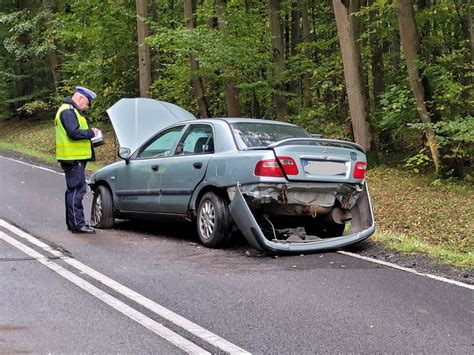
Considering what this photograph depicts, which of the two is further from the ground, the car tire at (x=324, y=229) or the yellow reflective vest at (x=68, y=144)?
the yellow reflective vest at (x=68, y=144)

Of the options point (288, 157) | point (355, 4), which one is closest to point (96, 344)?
point (288, 157)

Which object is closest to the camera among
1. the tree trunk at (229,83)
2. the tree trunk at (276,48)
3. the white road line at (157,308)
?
the white road line at (157,308)

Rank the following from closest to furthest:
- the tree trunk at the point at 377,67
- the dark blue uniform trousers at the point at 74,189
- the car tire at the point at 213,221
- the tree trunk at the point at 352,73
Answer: the car tire at the point at 213,221 < the dark blue uniform trousers at the point at 74,189 < the tree trunk at the point at 352,73 < the tree trunk at the point at 377,67

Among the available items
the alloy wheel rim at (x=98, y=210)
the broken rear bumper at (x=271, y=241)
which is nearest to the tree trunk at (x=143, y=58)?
the alloy wheel rim at (x=98, y=210)

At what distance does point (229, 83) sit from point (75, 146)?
10155mm

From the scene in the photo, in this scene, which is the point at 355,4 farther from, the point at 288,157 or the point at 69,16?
the point at 69,16

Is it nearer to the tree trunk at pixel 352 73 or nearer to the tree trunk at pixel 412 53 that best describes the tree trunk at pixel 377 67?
the tree trunk at pixel 352 73

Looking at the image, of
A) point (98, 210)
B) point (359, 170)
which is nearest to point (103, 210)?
point (98, 210)

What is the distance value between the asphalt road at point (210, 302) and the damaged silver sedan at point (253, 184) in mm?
408

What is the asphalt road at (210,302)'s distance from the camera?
4.11 meters

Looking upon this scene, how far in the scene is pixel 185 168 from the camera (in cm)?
765

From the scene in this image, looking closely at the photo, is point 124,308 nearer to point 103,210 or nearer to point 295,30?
point 103,210

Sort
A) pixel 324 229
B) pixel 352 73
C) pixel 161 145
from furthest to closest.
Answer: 1. pixel 352 73
2. pixel 161 145
3. pixel 324 229

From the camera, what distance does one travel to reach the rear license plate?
670cm
